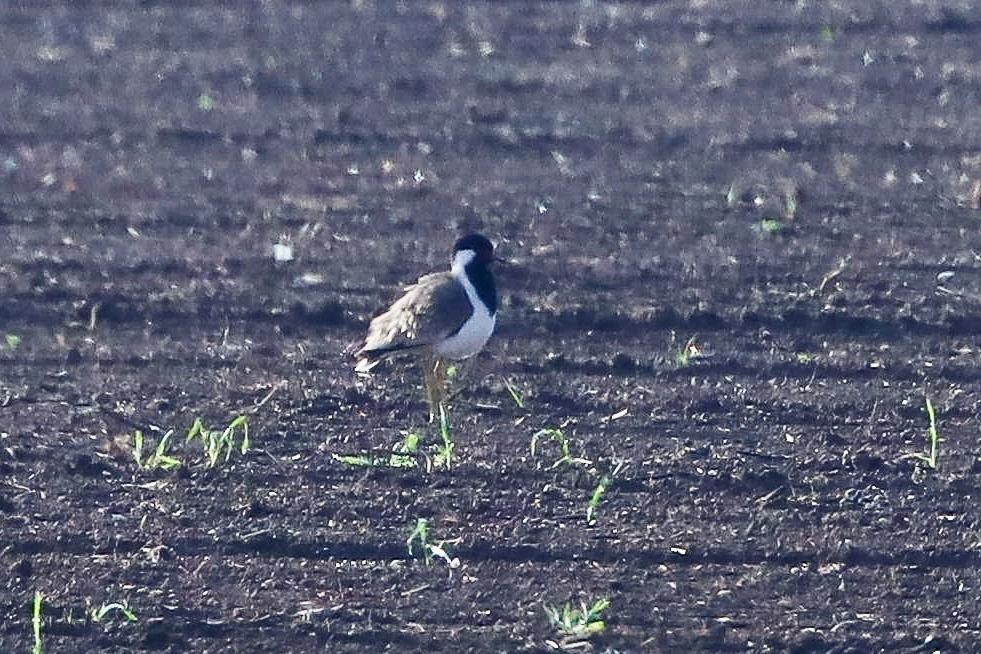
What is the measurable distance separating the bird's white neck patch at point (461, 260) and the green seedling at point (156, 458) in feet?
4.86

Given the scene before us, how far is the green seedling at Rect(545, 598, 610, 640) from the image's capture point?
6121mm

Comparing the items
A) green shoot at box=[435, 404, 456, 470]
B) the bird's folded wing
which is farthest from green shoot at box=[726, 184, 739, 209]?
green shoot at box=[435, 404, 456, 470]

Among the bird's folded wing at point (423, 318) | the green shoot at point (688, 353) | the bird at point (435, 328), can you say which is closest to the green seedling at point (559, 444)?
the bird at point (435, 328)

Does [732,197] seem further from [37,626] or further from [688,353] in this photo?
[37,626]

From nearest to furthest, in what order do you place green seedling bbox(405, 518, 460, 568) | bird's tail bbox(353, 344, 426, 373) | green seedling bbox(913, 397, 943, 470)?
1. green seedling bbox(405, 518, 460, 568)
2. green seedling bbox(913, 397, 943, 470)
3. bird's tail bbox(353, 344, 426, 373)

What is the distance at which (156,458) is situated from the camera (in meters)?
7.37

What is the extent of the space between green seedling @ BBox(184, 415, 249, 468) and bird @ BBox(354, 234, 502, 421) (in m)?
0.54

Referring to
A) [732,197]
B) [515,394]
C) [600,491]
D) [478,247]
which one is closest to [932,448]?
[600,491]

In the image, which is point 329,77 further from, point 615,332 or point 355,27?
point 615,332

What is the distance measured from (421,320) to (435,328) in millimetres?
68

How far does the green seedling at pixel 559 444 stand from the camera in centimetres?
736

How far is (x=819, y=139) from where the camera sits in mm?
11961

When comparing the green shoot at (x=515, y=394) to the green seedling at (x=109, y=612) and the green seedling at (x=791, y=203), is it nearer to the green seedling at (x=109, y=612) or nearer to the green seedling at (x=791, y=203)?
the green seedling at (x=109, y=612)

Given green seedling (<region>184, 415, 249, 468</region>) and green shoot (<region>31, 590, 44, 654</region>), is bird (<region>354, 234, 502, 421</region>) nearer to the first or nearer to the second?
green seedling (<region>184, 415, 249, 468</region>)
